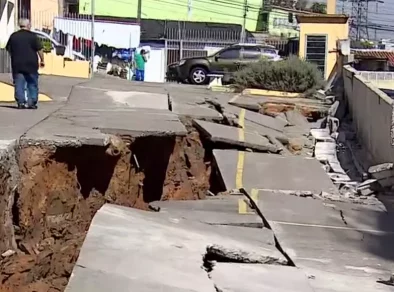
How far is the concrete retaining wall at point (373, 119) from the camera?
1224 centimetres

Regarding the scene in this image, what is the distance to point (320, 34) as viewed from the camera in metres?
29.7

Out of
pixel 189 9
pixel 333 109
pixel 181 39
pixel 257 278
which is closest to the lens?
pixel 257 278

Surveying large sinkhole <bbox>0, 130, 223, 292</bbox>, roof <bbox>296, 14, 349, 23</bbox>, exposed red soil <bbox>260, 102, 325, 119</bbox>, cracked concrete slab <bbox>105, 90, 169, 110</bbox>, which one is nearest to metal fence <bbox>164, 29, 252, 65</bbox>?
roof <bbox>296, 14, 349, 23</bbox>

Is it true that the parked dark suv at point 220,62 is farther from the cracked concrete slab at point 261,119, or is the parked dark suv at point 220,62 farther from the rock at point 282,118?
the cracked concrete slab at point 261,119

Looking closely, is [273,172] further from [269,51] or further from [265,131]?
[269,51]

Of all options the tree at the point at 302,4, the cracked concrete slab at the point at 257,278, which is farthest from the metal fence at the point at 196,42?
the tree at the point at 302,4

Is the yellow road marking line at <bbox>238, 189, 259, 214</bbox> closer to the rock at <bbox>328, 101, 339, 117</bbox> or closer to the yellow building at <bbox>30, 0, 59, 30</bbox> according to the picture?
the rock at <bbox>328, 101, 339, 117</bbox>

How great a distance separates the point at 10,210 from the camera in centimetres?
888

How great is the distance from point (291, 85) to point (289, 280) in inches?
702

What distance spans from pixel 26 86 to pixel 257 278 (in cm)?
873

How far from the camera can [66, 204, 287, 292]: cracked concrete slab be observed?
5.68 metres

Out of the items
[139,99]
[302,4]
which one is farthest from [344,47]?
[302,4]

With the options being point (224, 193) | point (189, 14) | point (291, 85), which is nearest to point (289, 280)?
point (224, 193)

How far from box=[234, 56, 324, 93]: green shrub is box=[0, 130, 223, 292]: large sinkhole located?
39.8ft
